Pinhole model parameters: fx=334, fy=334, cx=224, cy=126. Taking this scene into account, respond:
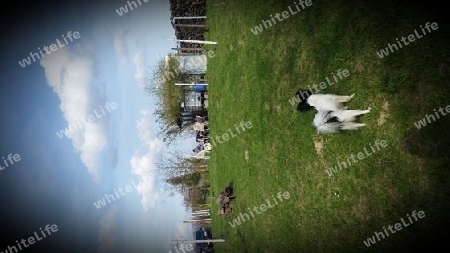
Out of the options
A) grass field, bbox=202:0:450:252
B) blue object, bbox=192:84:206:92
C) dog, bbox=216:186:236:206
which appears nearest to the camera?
grass field, bbox=202:0:450:252

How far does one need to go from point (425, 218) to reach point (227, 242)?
9.94 metres

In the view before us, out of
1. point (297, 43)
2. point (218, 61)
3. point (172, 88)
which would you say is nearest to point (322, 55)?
point (297, 43)

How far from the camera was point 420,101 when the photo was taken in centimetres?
573

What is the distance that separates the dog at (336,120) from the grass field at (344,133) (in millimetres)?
175

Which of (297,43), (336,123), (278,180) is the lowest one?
(278,180)

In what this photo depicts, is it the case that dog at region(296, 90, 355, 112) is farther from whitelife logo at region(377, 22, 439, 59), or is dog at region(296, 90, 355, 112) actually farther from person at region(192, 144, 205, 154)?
person at region(192, 144, 205, 154)

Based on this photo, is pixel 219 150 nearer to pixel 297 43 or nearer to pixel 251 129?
pixel 251 129

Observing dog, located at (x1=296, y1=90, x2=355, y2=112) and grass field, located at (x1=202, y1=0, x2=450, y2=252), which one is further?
dog, located at (x1=296, y1=90, x2=355, y2=112)

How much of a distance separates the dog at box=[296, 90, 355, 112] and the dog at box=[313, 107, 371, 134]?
0.12 metres

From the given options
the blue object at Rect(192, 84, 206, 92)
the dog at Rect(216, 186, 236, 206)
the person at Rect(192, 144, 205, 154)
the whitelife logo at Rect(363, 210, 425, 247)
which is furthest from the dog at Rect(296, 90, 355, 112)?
the blue object at Rect(192, 84, 206, 92)

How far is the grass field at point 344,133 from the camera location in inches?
219

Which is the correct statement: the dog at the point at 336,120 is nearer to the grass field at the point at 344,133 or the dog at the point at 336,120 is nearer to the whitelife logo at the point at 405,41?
the grass field at the point at 344,133

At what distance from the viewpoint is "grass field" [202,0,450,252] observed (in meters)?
5.57

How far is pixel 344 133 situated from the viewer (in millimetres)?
7336
